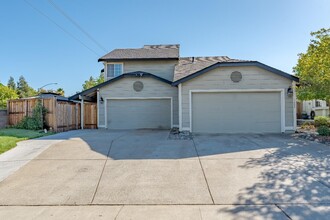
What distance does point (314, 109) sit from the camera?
73.1 ft

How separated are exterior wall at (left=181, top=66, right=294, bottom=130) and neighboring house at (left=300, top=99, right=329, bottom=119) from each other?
39.1ft

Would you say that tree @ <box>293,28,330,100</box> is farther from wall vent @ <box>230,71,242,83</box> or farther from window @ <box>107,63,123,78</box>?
window @ <box>107,63,123,78</box>

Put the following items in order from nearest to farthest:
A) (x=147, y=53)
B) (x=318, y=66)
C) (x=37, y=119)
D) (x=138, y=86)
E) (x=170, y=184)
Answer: (x=170, y=184), (x=318, y=66), (x=37, y=119), (x=138, y=86), (x=147, y=53)

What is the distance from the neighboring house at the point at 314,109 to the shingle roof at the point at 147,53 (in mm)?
14809

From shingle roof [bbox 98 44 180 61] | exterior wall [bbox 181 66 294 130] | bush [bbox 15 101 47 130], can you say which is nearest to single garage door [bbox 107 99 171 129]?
exterior wall [bbox 181 66 294 130]

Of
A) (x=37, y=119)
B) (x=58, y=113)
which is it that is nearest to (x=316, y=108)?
(x=58, y=113)

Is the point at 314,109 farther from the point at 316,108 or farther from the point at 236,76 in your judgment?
the point at 236,76

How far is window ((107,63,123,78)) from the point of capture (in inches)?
679

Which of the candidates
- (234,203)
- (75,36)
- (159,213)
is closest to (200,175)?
(234,203)

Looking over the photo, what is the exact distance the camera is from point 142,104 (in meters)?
14.4

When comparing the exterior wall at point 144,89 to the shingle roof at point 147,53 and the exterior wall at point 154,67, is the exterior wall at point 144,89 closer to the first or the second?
the exterior wall at point 154,67

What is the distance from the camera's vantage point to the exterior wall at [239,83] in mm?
11516

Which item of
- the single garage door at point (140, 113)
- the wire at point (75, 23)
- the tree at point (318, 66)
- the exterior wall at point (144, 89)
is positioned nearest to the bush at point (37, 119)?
the single garage door at point (140, 113)

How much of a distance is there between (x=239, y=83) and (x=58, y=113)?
10492 millimetres
